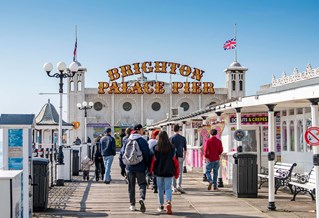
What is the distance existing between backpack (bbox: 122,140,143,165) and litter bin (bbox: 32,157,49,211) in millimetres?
1688

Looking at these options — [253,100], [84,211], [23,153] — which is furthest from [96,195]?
[23,153]

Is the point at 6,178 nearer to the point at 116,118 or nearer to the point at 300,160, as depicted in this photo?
the point at 300,160

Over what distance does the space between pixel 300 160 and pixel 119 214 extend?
6.27 m

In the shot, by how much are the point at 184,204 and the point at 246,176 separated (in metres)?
1.93

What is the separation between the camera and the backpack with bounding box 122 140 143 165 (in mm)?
11047

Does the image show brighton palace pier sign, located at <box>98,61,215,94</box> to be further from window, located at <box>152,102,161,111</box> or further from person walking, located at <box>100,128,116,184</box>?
person walking, located at <box>100,128,116,184</box>

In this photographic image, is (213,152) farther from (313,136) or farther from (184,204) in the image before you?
(313,136)

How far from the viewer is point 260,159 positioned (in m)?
17.1

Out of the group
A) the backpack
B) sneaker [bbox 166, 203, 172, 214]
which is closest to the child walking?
the backpack

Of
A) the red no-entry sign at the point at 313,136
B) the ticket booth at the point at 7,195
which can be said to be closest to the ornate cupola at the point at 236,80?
the red no-entry sign at the point at 313,136

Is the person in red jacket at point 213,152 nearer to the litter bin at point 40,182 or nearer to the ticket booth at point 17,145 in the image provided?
the litter bin at point 40,182

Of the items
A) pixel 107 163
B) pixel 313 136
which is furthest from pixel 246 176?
pixel 107 163

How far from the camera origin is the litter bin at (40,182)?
10.9 m

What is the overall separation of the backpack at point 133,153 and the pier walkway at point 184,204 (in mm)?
1061
